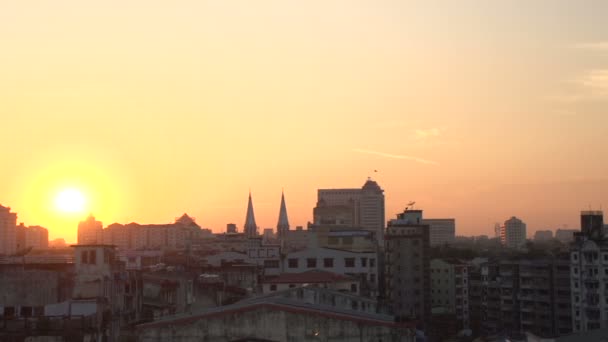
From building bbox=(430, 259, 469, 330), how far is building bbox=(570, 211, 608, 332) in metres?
26.6

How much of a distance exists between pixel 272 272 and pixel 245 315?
51503mm

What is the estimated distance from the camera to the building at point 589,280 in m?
81.7

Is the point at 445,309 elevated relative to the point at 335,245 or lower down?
lower down

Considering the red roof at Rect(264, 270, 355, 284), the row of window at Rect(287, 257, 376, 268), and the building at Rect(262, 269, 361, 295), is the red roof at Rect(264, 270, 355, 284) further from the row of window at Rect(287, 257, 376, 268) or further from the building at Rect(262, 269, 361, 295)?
the row of window at Rect(287, 257, 376, 268)

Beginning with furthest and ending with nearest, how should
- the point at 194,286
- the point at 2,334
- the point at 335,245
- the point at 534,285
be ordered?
the point at 335,245 → the point at 534,285 → the point at 194,286 → the point at 2,334

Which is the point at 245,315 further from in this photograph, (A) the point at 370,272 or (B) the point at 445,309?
(B) the point at 445,309

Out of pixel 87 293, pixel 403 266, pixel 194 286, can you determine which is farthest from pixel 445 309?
pixel 87 293

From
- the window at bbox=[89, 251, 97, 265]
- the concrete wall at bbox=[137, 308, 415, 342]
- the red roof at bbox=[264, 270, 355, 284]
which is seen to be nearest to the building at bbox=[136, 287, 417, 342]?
the concrete wall at bbox=[137, 308, 415, 342]

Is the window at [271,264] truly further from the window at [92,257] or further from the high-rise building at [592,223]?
the window at [92,257]

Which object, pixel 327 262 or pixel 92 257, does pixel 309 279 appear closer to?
pixel 327 262

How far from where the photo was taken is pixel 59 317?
38.2 metres

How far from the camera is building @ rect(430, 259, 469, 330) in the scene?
111938mm

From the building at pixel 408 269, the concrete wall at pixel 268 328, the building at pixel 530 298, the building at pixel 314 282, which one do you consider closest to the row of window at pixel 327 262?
the building at pixel 408 269

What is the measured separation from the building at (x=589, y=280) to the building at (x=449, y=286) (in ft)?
87.4
